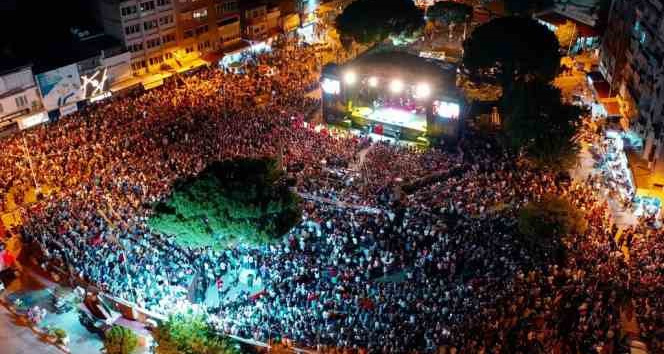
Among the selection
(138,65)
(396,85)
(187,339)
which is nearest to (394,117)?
(396,85)

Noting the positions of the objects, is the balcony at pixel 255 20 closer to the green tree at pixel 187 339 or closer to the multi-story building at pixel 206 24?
the multi-story building at pixel 206 24

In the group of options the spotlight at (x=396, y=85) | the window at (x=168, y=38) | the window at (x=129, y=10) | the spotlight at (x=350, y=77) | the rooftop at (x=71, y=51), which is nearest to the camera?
the spotlight at (x=396, y=85)

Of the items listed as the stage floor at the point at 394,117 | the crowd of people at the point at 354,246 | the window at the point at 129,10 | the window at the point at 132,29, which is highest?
the window at the point at 129,10

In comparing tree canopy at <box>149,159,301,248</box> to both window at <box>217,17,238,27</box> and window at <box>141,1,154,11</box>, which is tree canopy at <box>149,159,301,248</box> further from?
window at <box>217,17,238,27</box>

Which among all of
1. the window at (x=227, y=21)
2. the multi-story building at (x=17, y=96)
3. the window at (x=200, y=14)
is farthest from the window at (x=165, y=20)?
the multi-story building at (x=17, y=96)

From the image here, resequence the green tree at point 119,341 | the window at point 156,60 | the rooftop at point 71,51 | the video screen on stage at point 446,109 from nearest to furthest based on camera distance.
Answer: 1. the green tree at point 119,341
2. the video screen on stage at point 446,109
3. the rooftop at point 71,51
4. the window at point 156,60

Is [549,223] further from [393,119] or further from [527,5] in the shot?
[527,5]

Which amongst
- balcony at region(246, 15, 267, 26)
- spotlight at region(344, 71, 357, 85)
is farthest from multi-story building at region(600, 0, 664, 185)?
balcony at region(246, 15, 267, 26)
